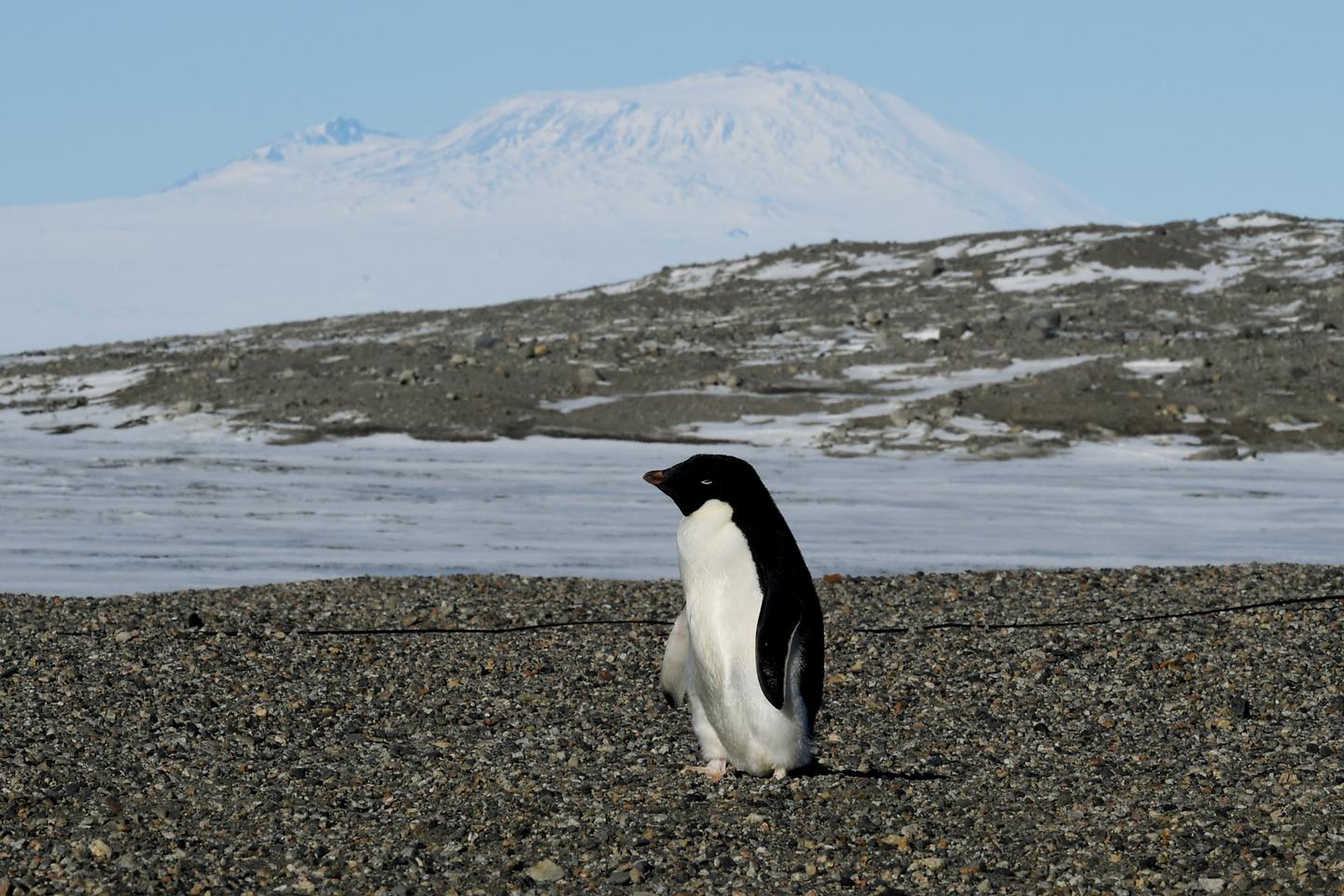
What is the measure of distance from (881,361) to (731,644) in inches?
973

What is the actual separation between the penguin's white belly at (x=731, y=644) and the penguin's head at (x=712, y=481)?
49mm

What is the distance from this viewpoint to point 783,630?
5.64 metres

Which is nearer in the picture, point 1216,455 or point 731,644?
point 731,644

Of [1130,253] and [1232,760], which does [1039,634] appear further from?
[1130,253]

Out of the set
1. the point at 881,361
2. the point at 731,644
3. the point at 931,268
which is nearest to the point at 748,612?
the point at 731,644

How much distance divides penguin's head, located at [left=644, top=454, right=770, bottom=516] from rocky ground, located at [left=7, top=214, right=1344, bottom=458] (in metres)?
17.1

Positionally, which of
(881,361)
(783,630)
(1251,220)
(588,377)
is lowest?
(783,630)

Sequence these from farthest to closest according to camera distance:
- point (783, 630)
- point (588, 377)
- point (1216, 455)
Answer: point (588, 377)
point (1216, 455)
point (783, 630)

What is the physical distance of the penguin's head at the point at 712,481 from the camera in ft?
18.9

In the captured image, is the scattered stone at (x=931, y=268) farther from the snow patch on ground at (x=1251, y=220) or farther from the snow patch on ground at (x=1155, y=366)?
the snow patch on ground at (x=1155, y=366)

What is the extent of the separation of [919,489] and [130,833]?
14123 mm

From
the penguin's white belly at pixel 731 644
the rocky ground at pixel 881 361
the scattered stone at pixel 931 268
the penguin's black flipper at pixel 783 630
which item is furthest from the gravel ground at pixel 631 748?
the scattered stone at pixel 931 268

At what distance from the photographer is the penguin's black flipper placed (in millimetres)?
5609

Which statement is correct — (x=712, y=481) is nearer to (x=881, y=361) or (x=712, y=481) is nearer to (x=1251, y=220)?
(x=881, y=361)
